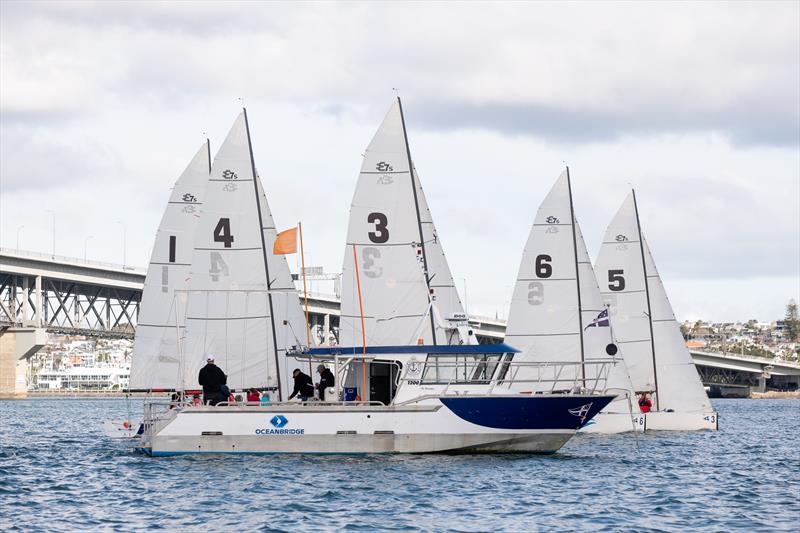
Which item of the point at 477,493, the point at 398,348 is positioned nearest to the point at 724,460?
the point at 398,348

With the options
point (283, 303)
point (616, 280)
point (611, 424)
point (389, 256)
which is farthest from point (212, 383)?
point (616, 280)

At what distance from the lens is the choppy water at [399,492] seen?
76.2 feet

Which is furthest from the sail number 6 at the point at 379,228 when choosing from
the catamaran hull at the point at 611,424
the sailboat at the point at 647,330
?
the sailboat at the point at 647,330

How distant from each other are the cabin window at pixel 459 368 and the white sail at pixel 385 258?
3.50m

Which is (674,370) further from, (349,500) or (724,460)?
(349,500)

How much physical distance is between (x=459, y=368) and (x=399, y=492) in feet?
24.7

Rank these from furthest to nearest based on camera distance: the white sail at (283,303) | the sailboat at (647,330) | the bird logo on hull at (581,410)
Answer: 1. the sailboat at (647,330)
2. the white sail at (283,303)
3. the bird logo on hull at (581,410)

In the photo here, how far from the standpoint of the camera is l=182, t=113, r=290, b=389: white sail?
3794cm

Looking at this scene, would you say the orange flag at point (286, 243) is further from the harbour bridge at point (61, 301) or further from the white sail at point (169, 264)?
the harbour bridge at point (61, 301)

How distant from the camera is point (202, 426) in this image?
3275 cm

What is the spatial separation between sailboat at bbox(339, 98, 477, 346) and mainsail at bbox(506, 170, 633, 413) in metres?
12.1

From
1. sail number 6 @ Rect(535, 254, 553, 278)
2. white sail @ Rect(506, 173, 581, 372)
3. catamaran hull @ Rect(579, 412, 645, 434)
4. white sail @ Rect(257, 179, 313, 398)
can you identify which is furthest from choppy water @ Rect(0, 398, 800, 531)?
sail number 6 @ Rect(535, 254, 553, 278)

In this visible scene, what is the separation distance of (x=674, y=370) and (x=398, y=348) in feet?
75.7

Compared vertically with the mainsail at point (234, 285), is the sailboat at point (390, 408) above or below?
below
